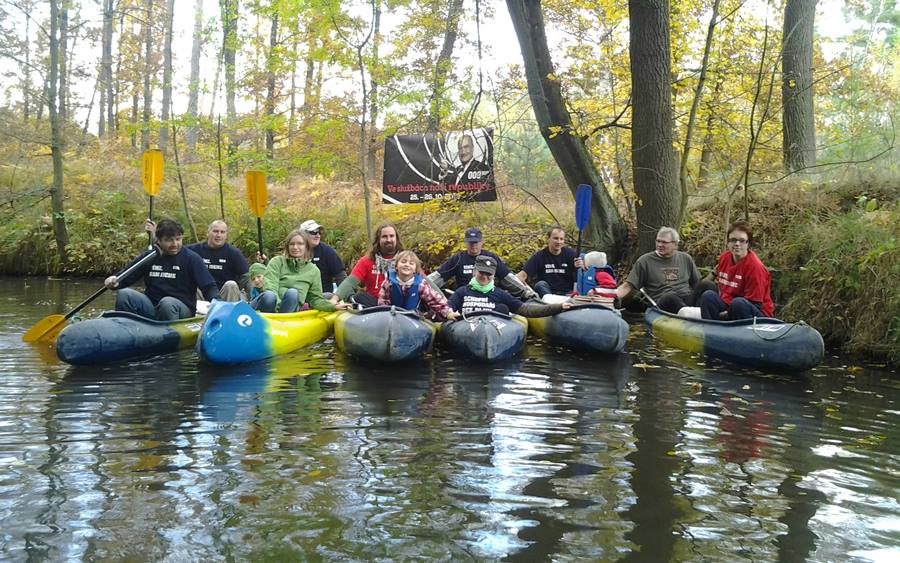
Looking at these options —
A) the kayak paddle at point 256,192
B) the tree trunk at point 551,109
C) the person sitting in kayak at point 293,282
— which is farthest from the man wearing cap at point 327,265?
the tree trunk at point 551,109

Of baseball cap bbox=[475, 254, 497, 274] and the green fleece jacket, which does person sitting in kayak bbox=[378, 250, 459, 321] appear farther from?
the green fleece jacket

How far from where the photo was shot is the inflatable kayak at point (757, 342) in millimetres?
6320

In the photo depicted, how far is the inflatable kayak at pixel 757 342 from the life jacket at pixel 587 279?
1.21 metres

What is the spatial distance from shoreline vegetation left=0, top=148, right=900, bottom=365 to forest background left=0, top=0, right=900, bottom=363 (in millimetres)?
32

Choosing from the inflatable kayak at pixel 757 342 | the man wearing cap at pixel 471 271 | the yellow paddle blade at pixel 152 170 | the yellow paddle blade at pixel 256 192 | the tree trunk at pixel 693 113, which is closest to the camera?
the inflatable kayak at pixel 757 342

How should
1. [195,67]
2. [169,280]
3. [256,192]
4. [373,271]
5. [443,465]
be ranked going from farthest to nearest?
1. [195,67]
2. [256,192]
3. [373,271]
4. [169,280]
5. [443,465]

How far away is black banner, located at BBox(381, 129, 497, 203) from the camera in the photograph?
44.9ft

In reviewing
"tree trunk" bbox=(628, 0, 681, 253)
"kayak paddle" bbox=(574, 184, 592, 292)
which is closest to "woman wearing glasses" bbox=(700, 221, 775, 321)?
"kayak paddle" bbox=(574, 184, 592, 292)

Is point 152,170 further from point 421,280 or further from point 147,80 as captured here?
point 147,80

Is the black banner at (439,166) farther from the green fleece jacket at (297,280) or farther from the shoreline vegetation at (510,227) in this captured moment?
the green fleece jacket at (297,280)

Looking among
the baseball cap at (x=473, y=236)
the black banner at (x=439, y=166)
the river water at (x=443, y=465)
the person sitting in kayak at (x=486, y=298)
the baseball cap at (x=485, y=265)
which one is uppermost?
the black banner at (x=439, y=166)

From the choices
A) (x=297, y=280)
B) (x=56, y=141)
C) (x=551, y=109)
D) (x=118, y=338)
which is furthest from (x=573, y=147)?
(x=56, y=141)

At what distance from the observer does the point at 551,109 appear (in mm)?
11031

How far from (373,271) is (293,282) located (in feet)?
2.92
